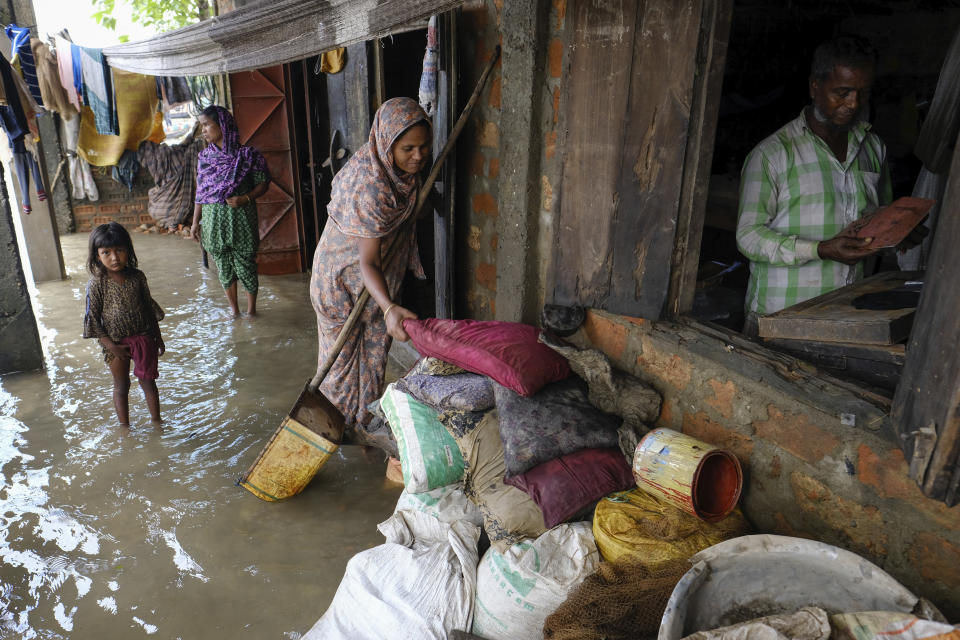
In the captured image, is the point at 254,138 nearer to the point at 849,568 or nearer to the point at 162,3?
the point at 162,3

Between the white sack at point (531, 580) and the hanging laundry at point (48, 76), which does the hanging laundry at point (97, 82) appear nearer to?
the hanging laundry at point (48, 76)

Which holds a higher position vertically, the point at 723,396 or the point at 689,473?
the point at 723,396

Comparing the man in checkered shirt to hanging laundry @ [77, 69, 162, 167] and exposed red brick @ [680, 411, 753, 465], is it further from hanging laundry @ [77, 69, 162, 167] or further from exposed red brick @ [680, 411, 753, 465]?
hanging laundry @ [77, 69, 162, 167]

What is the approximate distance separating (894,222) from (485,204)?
1829mm

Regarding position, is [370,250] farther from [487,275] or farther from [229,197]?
[229,197]

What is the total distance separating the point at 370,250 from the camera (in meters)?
3.14

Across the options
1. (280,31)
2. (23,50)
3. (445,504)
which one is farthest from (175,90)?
(445,504)

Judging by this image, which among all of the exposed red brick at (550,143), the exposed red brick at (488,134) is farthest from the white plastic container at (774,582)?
the exposed red brick at (488,134)

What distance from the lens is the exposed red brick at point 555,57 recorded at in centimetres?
265

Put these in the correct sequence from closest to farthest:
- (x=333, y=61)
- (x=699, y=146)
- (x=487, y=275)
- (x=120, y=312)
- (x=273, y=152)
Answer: (x=699, y=146), (x=487, y=275), (x=120, y=312), (x=333, y=61), (x=273, y=152)

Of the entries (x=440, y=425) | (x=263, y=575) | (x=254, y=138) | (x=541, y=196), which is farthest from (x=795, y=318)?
(x=254, y=138)

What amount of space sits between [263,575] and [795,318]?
2274 mm

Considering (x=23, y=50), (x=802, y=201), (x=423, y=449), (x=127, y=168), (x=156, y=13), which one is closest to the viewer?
(x=802, y=201)

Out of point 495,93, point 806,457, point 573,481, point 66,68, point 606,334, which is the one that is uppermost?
point 66,68
